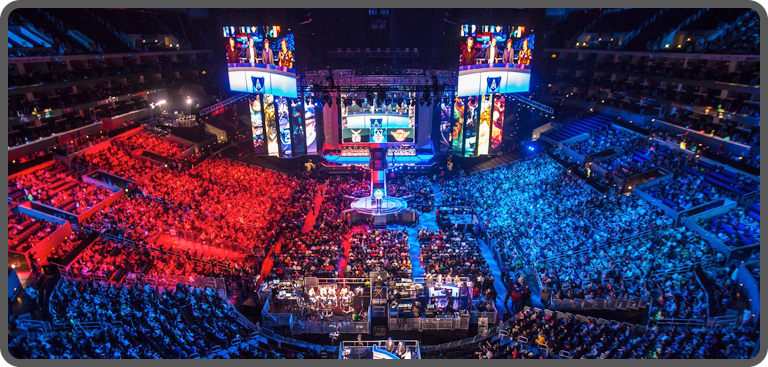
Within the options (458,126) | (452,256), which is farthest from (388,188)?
(452,256)

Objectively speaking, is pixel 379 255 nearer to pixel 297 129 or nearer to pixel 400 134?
pixel 400 134

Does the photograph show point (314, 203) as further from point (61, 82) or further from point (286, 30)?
point (61, 82)

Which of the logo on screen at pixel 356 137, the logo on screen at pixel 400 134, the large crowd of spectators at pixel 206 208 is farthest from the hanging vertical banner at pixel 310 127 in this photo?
the logo on screen at pixel 400 134

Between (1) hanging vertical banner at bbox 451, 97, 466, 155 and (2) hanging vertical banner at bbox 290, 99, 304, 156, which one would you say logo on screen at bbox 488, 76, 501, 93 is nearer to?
(1) hanging vertical banner at bbox 451, 97, 466, 155

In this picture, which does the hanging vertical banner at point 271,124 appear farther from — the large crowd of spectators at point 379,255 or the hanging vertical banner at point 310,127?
the large crowd of spectators at point 379,255

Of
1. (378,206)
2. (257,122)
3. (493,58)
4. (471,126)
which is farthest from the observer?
(471,126)
